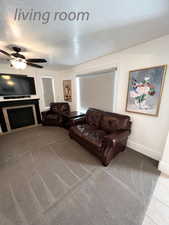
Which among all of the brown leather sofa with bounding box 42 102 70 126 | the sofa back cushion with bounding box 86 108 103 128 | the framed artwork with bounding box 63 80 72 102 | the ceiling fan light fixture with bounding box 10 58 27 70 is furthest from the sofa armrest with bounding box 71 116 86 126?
the ceiling fan light fixture with bounding box 10 58 27 70

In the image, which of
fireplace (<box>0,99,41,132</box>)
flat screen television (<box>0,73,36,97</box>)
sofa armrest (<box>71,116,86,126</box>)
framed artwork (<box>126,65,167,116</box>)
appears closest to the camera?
framed artwork (<box>126,65,167,116</box>)

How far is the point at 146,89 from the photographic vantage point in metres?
1.93

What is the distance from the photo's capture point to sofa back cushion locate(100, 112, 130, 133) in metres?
2.18

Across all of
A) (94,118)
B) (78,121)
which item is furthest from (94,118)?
(78,121)

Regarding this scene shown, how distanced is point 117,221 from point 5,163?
2.20 m

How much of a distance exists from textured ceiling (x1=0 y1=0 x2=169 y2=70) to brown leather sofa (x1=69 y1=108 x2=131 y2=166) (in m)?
1.63

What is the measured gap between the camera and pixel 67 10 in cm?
112

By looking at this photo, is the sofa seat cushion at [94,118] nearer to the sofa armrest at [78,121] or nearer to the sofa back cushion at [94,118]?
the sofa back cushion at [94,118]

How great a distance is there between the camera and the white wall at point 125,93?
5.68 feet

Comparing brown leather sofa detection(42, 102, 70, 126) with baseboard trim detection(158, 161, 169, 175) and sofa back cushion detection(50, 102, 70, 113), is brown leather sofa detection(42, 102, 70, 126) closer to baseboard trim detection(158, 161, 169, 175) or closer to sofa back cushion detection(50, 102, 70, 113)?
sofa back cushion detection(50, 102, 70, 113)

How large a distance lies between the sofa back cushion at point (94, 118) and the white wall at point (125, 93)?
526 millimetres

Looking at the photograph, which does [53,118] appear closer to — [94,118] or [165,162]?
[94,118]

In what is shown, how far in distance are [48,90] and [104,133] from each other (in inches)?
134

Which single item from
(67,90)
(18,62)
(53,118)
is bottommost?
(53,118)
